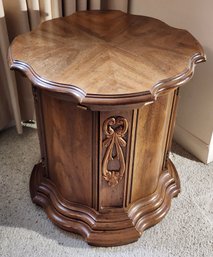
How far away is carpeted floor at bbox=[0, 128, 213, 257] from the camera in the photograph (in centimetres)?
120

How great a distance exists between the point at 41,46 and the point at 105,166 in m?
0.46

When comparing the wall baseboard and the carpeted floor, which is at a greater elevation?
the wall baseboard

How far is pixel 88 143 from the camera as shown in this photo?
3.46 ft

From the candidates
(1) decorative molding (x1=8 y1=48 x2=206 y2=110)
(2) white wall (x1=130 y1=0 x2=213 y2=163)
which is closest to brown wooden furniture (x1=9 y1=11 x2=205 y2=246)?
(1) decorative molding (x1=8 y1=48 x2=206 y2=110)

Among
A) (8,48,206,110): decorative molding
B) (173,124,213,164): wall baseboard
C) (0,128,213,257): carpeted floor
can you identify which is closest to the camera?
(8,48,206,110): decorative molding

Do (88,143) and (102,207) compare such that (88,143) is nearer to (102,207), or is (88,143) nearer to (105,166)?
(105,166)

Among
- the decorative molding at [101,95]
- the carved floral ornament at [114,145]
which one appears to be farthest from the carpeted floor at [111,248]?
the decorative molding at [101,95]

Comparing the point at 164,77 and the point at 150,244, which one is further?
the point at 150,244

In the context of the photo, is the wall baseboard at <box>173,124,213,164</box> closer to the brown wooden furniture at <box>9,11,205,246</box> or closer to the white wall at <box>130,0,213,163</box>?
the white wall at <box>130,0,213,163</box>

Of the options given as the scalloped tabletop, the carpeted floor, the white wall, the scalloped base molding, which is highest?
the scalloped tabletop

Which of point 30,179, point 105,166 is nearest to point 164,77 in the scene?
point 105,166

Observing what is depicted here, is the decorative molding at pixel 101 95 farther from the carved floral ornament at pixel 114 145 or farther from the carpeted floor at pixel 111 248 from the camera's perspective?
the carpeted floor at pixel 111 248

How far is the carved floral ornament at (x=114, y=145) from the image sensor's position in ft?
3.22

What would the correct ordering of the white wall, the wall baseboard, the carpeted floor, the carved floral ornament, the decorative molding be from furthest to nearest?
the wall baseboard
the white wall
the carpeted floor
the carved floral ornament
the decorative molding
